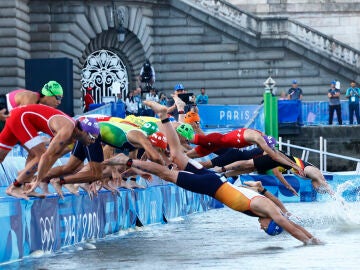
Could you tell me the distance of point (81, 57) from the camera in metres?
48.8

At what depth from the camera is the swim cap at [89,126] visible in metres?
17.7

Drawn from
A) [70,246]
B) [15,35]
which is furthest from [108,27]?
[70,246]

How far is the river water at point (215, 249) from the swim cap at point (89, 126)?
1626mm

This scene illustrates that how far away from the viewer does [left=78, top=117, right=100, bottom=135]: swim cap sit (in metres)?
17.7

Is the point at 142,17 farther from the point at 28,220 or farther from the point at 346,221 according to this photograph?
the point at 28,220

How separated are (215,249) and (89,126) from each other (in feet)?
8.40

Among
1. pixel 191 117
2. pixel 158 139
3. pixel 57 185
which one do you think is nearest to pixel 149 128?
pixel 158 139

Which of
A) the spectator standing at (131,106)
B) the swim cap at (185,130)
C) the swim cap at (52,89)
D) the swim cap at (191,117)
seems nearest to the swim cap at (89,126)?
the swim cap at (52,89)

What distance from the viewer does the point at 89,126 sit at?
58.4ft

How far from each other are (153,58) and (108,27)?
8.90 ft

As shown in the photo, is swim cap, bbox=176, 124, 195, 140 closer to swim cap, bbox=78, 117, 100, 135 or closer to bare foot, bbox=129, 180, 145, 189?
bare foot, bbox=129, 180, 145, 189

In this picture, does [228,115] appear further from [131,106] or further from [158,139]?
[158,139]

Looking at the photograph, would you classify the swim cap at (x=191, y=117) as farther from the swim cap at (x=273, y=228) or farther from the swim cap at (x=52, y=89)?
the swim cap at (x=273, y=228)

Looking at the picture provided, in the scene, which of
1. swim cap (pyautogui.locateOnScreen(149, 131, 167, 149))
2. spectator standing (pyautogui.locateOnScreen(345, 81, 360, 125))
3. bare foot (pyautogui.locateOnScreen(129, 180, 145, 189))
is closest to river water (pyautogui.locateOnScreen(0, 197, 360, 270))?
Result: bare foot (pyautogui.locateOnScreen(129, 180, 145, 189))
